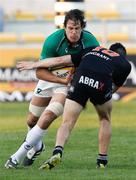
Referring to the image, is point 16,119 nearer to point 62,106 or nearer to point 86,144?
point 86,144

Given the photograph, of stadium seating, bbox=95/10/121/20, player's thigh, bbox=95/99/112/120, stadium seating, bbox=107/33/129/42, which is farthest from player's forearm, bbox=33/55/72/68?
stadium seating, bbox=95/10/121/20

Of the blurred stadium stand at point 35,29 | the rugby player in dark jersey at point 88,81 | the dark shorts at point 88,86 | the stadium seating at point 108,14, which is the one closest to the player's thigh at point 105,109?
the rugby player in dark jersey at point 88,81

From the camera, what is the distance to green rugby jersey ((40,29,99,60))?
39.3 feet

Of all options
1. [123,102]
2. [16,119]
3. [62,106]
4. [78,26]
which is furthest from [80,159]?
[123,102]

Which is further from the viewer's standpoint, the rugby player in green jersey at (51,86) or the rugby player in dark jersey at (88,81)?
the rugby player in green jersey at (51,86)

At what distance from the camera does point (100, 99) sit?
37.5 ft

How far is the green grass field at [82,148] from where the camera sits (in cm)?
1088

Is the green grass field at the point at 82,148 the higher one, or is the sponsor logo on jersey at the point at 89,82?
→ the sponsor logo on jersey at the point at 89,82

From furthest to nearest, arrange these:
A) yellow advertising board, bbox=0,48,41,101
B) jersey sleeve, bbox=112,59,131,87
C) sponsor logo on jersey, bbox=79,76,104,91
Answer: yellow advertising board, bbox=0,48,41,101, jersey sleeve, bbox=112,59,131,87, sponsor logo on jersey, bbox=79,76,104,91

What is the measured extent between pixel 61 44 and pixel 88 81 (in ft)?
3.20

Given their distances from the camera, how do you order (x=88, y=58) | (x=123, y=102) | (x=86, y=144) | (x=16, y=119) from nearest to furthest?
(x=88, y=58), (x=86, y=144), (x=16, y=119), (x=123, y=102)

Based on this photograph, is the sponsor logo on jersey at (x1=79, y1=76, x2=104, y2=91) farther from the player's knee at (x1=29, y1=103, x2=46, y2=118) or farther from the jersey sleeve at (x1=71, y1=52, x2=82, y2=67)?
the player's knee at (x1=29, y1=103, x2=46, y2=118)

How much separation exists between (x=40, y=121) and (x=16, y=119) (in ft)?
29.6

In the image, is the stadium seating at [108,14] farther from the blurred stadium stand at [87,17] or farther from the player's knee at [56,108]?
the player's knee at [56,108]
